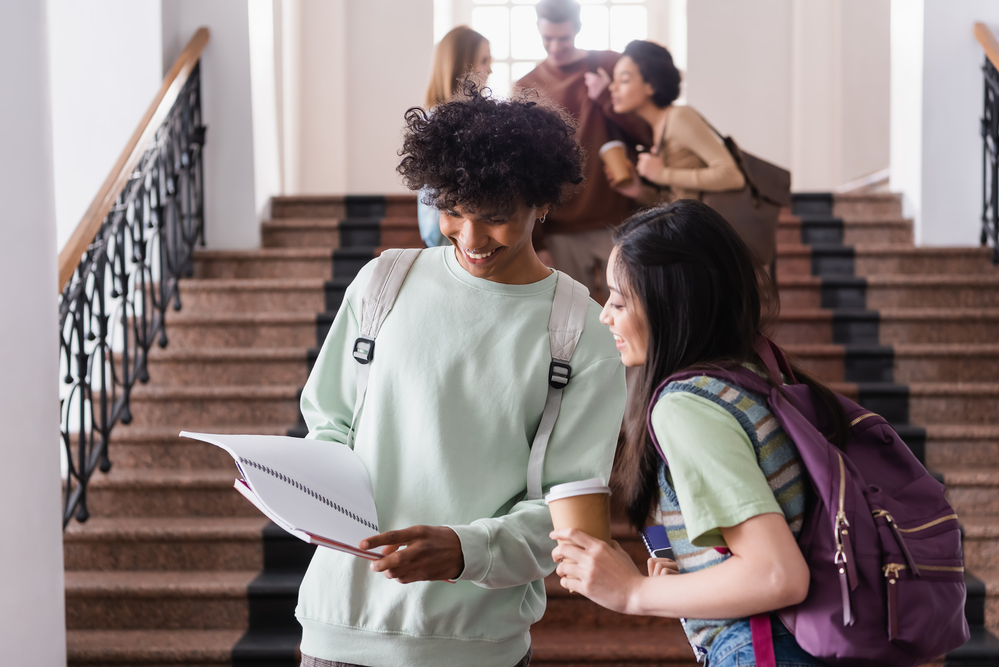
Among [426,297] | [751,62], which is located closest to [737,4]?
[751,62]

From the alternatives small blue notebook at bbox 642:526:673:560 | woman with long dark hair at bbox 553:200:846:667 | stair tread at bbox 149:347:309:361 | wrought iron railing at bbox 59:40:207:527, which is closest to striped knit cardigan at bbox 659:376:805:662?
woman with long dark hair at bbox 553:200:846:667

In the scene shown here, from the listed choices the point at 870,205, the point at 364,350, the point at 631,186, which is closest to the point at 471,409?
the point at 364,350

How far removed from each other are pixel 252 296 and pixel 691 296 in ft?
12.0

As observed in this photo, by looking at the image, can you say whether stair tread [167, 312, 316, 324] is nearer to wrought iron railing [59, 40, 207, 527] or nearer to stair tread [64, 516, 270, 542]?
wrought iron railing [59, 40, 207, 527]

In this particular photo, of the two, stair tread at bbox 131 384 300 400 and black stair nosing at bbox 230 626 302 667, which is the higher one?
stair tread at bbox 131 384 300 400

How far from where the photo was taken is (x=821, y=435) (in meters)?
0.91

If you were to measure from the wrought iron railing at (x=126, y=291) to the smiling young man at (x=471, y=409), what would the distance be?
2268 millimetres

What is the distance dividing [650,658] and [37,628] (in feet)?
5.99

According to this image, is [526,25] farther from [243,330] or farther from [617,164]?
[617,164]

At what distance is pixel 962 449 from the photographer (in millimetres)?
3543

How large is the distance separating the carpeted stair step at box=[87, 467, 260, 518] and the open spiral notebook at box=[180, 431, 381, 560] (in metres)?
2.40

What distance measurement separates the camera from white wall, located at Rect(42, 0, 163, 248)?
175 inches

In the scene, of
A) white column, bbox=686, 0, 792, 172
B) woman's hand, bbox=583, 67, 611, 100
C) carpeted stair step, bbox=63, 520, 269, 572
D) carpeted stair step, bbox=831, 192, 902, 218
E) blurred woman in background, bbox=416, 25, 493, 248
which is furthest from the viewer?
white column, bbox=686, 0, 792, 172

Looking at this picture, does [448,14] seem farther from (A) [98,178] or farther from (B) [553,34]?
(B) [553,34]
